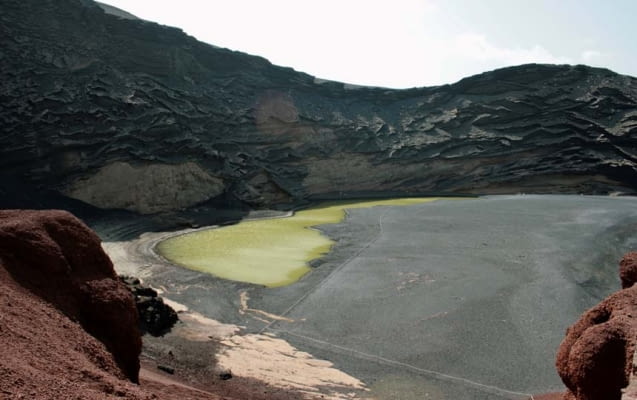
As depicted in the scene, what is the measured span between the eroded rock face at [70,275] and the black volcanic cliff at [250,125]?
2627cm

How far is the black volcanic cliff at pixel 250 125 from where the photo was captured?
31.8 metres

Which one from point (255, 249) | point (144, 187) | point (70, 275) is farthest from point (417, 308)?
point (144, 187)

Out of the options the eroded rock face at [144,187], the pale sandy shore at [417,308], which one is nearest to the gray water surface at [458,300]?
the pale sandy shore at [417,308]

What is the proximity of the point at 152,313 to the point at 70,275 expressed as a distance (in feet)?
21.6

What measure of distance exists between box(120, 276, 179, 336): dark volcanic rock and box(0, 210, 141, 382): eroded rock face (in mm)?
5704

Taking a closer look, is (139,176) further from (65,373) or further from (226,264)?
(65,373)

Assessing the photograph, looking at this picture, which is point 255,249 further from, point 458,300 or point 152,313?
point 458,300

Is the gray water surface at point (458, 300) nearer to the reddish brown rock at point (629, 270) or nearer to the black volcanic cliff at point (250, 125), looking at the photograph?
the reddish brown rock at point (629, 270)

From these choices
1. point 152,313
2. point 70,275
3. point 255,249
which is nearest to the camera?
point 70,275

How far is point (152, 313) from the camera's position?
13000mm

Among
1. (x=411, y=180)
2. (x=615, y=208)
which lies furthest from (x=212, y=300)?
(x=411, y=180)

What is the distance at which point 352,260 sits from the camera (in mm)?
20219

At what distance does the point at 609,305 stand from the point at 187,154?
32.7 meters

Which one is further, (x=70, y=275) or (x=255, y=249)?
(x=255, y=249)
